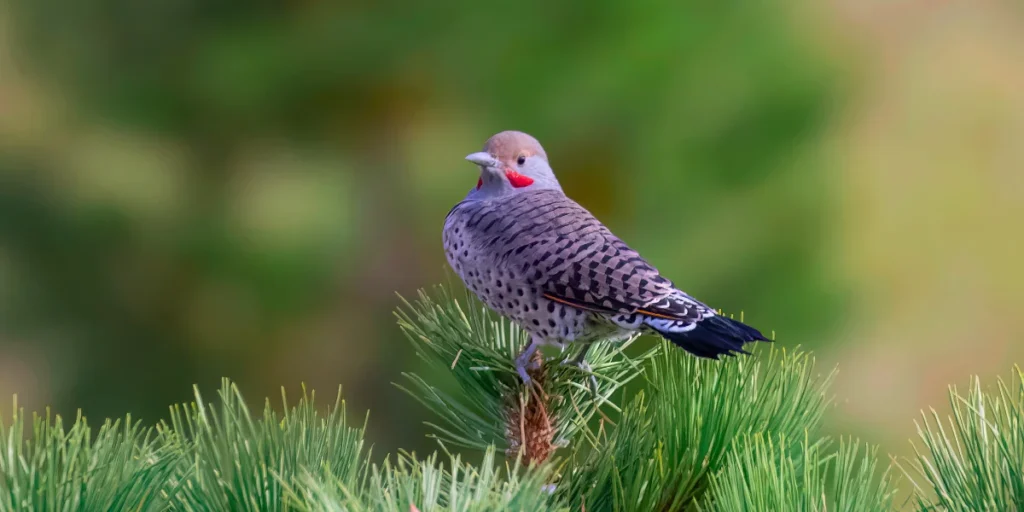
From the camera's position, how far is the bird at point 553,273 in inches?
26.2

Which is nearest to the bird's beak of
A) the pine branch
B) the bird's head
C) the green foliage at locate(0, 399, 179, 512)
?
the bird's head

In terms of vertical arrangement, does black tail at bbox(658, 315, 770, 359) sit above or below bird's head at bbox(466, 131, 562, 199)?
below

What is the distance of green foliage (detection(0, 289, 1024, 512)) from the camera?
1.34 ft

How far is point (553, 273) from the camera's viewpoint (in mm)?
778

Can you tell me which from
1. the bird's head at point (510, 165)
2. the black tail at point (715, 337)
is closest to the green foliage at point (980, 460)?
the black tail at point (715, 337)

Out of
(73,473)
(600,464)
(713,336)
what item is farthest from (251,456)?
(713,336)

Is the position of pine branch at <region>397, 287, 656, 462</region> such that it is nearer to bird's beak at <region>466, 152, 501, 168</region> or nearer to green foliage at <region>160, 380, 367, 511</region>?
green foliage at <region>160, 380, 367, 511</region>

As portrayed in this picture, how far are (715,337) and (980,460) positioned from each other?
0.60 feet

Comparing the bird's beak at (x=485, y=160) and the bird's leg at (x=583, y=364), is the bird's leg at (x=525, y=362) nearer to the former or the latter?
the bird's leg at (x=583, y=364)

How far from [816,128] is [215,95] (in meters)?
1.28

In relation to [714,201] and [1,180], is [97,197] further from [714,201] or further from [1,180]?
[714,201]

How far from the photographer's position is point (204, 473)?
473 millimetres

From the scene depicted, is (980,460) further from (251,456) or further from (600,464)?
(251,456)

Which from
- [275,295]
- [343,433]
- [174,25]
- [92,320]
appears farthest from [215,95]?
[343,433]
